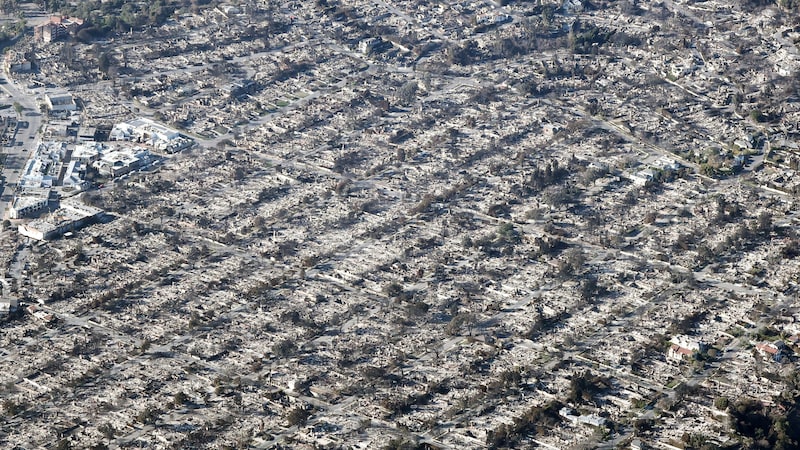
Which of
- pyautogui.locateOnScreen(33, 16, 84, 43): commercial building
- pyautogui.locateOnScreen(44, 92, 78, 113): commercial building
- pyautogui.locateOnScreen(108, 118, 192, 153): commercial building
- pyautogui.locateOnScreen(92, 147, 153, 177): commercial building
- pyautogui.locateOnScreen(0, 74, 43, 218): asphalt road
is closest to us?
pyautogui.locateOnScreen(0, 74, 43, 218): asphalt road

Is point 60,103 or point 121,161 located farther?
point 60,103

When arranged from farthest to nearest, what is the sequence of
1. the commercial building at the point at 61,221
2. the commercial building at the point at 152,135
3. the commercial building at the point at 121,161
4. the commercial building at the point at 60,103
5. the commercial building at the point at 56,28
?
the commercial building at the point at 56,28 < the commercial building at the point at 60,103 < the commercial building at the point at 152,135 < the commercial building at the point at 121,161 < the commercial building at the point at 61,221

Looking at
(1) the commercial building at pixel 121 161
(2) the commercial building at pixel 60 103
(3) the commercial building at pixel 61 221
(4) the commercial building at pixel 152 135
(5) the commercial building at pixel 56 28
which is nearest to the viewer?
(3) the commercial building at pixel 61 221

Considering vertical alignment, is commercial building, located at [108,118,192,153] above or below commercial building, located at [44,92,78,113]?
below

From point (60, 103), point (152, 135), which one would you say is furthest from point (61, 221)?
point (60, 103)

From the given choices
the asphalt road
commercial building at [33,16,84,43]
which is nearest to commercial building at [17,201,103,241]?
the asphalt road

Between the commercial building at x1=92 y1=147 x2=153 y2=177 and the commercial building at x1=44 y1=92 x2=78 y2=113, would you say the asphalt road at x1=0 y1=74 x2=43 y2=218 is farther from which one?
the commercial building at x1=92 y1=147 x2=153 y2=177

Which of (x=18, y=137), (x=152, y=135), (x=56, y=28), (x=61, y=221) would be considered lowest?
(x=61, y=221)

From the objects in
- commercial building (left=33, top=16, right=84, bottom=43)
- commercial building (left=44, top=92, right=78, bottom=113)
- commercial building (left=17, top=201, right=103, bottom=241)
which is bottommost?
commercial building (left=17, top=201, right=103, bottom=241)

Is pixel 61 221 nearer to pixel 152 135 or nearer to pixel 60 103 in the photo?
pixel 152 135

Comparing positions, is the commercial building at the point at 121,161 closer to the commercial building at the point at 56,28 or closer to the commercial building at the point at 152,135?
the commercial building at the point at 152,135

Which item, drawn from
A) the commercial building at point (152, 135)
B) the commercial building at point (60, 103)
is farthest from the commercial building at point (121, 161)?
the commercial building at point (60, 103)

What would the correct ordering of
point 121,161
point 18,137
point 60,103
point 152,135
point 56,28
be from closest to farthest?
point 121,161
point 18,137
point 152,135
point 60,103
point 56,28
